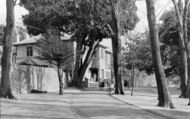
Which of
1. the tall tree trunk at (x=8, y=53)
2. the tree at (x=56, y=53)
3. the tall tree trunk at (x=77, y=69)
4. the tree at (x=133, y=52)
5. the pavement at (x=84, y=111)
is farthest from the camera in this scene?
the tall tree trunk at (x=77, y=69)

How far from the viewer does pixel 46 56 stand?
24703 mm

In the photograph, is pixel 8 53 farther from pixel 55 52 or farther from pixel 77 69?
pixel 77 69

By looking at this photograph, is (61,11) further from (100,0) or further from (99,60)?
(99,60)

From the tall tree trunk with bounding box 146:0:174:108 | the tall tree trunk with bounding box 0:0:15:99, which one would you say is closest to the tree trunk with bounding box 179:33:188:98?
the tall tree trunk with bounding box 146:0:174:108

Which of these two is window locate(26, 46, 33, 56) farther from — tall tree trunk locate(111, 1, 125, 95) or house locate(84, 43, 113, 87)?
tall tree trunk locate(111, 1, 125, 95)

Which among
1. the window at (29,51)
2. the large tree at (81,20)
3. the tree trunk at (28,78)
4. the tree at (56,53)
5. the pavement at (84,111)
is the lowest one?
the pavement at (84,111)

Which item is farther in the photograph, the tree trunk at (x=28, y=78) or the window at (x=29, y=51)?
the window at (x=29, y=51)

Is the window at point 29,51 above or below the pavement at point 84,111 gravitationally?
above

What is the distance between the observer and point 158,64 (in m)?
16.0

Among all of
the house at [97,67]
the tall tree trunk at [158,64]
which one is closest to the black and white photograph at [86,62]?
the tall tree trunk at [158,64]

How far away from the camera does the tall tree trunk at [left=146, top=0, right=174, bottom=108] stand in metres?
15.7

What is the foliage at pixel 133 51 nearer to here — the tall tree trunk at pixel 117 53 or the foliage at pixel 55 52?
the tall tree trunk at pixel 117 53

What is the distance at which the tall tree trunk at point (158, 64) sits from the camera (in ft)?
51.6

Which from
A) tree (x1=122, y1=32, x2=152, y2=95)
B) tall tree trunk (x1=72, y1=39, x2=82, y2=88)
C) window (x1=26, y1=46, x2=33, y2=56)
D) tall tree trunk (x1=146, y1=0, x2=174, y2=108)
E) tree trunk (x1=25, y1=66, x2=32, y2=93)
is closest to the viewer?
tall tree trunk (x1=146, y1=0, x2=174, y2=108)
